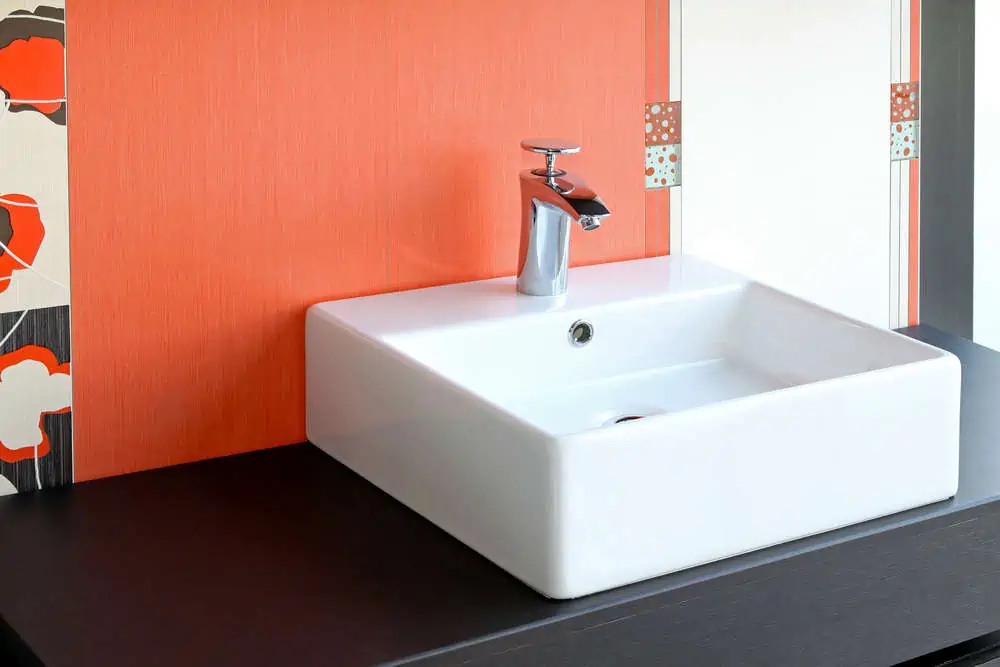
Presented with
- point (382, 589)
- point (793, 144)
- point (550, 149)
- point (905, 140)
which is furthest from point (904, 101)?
point (382, 589)

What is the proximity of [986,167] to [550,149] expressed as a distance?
102 centimetres

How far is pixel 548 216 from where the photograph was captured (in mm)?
1437

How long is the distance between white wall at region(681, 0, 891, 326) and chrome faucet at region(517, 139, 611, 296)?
0.26 meters

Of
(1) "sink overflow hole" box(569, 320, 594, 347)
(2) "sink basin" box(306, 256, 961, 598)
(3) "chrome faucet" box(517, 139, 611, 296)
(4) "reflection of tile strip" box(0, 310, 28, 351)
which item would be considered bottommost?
(2) "sink basin" box(306, 256, 961, 598)

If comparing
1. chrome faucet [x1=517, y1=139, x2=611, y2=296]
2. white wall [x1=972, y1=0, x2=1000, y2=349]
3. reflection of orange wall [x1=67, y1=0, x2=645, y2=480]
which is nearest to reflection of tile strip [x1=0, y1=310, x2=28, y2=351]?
reflection of orange wall [x1=67, y1=0, x2=645, y2=480]

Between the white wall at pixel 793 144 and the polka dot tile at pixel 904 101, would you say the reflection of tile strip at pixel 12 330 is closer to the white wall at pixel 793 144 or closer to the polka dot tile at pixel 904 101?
the white wall at pixel 793 144

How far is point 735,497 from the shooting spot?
114 centimetres

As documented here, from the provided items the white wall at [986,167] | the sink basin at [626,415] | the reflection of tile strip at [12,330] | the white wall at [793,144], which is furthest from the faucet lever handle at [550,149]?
the white wall at [986,167]

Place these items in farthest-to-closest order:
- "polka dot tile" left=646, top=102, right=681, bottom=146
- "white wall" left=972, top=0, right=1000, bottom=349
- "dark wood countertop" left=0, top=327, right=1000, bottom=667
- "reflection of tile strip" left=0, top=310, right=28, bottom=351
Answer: "white wall" left=972, top=0, right=1000, bottom=349 → "polka dot tile" left=646, top=102, right=681, bottom=146 → "reflection of tile strip" left=0, top=310, right=28, bottom=351 → "dark wood countertop" left=0, top=327, right=1000, bottom=667

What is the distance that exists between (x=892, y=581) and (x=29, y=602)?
76 centimetres

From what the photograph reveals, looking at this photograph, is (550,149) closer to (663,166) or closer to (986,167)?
(663,166)

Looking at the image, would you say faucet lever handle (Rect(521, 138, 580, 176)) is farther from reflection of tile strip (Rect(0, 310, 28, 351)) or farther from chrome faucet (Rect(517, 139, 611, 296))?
reflection of tile strip (Rect(0, 310, 28, 351))

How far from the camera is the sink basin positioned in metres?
1.08

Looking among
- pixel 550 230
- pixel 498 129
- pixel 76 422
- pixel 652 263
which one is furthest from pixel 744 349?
pixel 76 422
